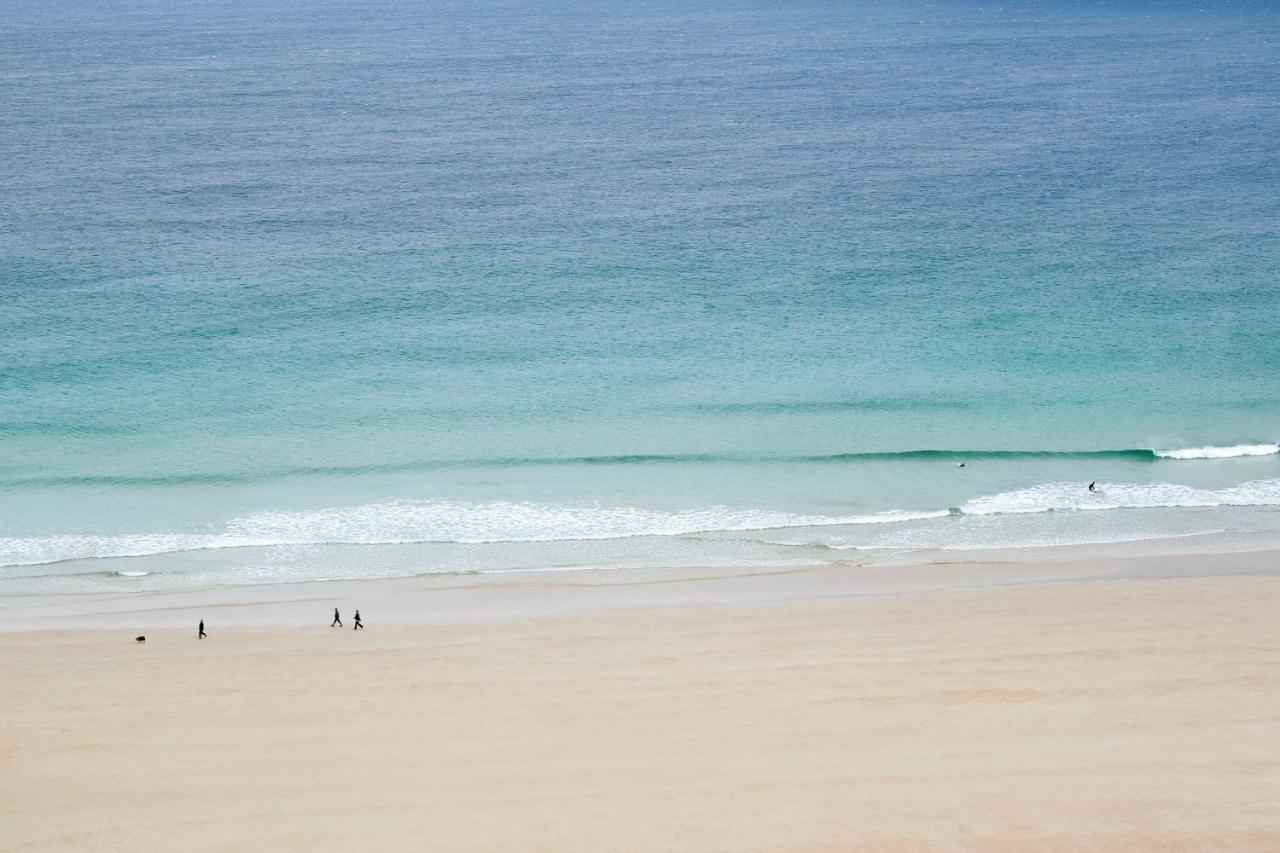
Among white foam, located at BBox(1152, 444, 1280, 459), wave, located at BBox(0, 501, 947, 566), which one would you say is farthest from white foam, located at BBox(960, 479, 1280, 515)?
wave, located at BBox(0, 501, 947, 566)

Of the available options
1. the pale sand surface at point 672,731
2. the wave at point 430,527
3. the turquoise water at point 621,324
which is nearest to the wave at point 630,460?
the turquoise water at point 621,324

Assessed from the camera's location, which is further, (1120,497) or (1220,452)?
(1220,452)

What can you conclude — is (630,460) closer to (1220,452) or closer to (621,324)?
(621,324)

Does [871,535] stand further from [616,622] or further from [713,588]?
[616,622]

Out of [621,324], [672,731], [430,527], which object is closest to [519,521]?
[430,527]

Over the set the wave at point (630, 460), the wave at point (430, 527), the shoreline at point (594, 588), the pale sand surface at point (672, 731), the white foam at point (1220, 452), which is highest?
the wave at point (630, 460)

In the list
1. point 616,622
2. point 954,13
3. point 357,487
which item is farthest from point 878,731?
point 954,13

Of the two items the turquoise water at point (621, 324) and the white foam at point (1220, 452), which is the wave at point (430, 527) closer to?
the turquoise water at point (621, 324)

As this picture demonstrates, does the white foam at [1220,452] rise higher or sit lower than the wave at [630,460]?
lower
